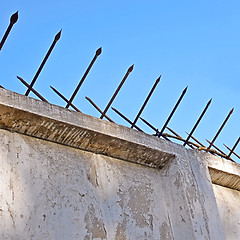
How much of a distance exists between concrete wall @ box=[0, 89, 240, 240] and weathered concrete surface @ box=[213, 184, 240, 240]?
50mm

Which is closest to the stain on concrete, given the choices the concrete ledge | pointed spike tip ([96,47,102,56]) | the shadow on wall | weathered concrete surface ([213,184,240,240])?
the shadow on wall

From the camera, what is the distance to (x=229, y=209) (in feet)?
18.9

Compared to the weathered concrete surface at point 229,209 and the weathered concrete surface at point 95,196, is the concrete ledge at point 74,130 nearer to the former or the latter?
the weathered concrete surface at point 95,196

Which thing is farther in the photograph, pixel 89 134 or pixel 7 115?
pixel 89 134

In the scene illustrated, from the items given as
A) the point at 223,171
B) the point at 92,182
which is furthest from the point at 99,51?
the point at 223,171

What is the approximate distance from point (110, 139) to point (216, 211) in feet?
4.28

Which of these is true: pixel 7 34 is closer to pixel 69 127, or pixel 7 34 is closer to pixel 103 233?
pixel 69 127

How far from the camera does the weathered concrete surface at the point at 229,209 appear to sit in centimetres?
556

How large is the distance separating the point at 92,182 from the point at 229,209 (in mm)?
1762

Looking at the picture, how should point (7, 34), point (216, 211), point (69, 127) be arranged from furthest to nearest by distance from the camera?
point (216, 211) < point (69, 127) < point (7, 34)

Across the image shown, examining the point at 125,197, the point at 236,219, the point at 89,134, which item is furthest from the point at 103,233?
the point at 236,219

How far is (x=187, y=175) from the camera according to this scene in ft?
17.6

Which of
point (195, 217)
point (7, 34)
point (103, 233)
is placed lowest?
point (103, 233)

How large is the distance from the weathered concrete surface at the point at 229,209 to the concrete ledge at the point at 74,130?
80 cm
